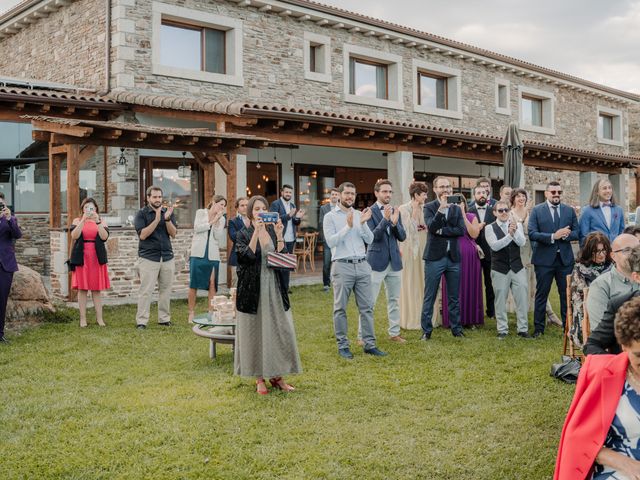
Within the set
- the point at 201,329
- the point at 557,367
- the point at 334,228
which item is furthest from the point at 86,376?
the point at 557,367

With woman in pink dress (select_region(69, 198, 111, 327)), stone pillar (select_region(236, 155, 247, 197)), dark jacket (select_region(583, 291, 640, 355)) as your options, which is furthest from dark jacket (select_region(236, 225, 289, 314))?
stone pillar (select_region(236, 155, 247, 197))

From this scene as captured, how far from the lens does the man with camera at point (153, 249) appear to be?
304 inches

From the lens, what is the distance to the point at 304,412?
4.60 metres

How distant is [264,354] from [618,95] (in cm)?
2251

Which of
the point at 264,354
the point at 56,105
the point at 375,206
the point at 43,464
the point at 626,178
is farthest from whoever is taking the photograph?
the point at 626,178

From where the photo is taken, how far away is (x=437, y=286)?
23.5ft

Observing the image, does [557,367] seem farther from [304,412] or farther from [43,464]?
[43,464]

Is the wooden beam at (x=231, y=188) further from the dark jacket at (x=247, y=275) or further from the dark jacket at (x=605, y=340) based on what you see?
the dark jacket at (x=605, y=340)

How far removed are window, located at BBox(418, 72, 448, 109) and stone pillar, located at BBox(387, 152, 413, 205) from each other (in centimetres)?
404

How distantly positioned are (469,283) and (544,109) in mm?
14974

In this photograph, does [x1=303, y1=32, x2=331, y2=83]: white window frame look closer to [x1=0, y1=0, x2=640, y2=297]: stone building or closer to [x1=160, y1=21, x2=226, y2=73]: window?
[x1=0, y1=0, x2=640, y2=297]: stone building

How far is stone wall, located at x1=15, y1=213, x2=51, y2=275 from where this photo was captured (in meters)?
11.9

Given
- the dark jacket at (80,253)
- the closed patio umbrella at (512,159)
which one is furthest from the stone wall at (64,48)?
the closed patio umbrella at (512,159)

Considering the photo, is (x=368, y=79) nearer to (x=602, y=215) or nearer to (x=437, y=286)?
(x=602, y=215)
